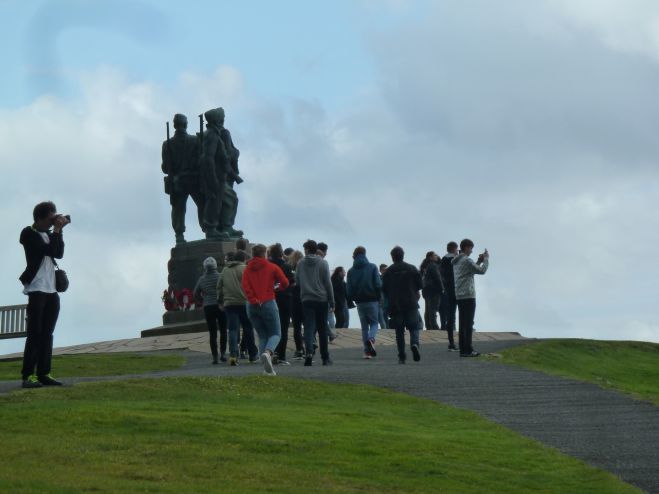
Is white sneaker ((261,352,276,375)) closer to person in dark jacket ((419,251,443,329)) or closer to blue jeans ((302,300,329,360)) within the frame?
blue jeans ((302,300,329,360))

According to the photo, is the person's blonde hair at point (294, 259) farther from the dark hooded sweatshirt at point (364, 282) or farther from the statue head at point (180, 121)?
the statue head at point (180, 121)

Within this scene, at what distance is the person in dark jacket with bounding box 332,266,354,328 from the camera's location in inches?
1331

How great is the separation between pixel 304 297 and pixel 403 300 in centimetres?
211

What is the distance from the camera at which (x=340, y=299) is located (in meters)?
34.9

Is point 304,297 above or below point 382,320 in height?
below

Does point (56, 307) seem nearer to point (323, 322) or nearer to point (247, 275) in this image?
point (247, 275)

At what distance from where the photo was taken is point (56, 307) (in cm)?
1808

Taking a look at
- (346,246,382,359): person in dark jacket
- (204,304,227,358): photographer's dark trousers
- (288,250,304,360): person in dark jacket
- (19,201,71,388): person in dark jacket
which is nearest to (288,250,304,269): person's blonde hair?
(288,250,304,360): person in dark jacket

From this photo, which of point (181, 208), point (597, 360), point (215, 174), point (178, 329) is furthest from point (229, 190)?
point (597, 360)

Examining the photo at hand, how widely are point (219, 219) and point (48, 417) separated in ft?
87.0

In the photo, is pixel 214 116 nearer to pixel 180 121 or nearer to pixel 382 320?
pixel 180 121

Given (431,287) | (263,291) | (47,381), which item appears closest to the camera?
(47,381)

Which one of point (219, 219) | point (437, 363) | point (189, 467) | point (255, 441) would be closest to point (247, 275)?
point (437, 363)

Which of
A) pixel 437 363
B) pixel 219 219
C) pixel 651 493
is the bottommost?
pixel 651 493
